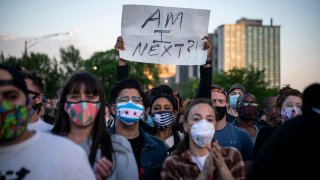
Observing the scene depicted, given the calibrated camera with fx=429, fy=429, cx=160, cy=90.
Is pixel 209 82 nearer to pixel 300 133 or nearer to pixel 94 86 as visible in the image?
pixel 94 86

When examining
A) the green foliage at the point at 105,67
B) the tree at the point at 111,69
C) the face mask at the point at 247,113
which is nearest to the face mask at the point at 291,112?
the face mask at the point at 247,113

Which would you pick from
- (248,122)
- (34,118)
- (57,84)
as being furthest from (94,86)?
(57,84)

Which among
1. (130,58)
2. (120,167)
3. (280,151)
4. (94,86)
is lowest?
(120,167)

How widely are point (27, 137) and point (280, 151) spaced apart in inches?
59.0

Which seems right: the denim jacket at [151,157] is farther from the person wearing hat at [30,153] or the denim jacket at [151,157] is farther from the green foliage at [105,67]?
the green foliage at [105,67]

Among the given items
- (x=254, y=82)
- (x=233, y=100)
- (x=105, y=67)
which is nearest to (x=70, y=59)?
(x=105, y=67)

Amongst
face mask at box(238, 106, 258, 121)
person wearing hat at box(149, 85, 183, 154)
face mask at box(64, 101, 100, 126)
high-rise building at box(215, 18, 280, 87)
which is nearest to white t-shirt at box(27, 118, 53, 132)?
person wearing hat at box(149, 85, 183, 154)

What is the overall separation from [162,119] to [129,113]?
718 millimetres

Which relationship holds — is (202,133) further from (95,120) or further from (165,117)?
(165,117)

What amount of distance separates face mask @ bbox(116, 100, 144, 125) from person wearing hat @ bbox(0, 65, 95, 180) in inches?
66.0

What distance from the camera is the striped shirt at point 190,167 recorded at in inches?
147

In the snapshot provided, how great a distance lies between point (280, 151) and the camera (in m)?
2.35

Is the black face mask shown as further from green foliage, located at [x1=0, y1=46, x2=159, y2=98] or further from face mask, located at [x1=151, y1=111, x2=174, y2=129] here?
green foliage, located at [x1=0, y1=46, x2=159, y2=98]

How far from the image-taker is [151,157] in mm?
4352
